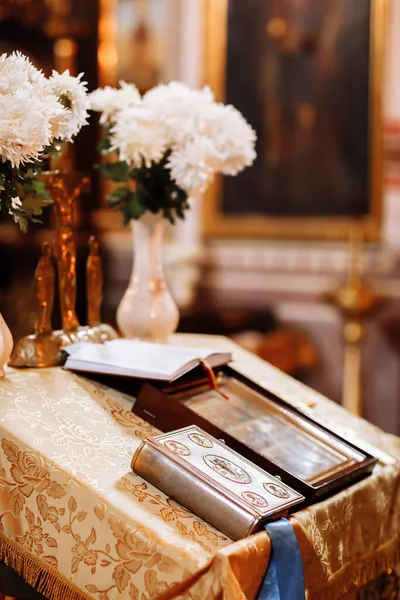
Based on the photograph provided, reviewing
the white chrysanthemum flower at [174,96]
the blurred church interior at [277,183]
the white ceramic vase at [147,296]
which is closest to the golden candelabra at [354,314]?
the blurred church interior at [277,183]

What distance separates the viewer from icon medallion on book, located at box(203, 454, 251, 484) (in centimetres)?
145

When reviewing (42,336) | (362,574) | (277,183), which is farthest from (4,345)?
(277,183)

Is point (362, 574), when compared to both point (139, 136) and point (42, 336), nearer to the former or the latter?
point (42, 336)

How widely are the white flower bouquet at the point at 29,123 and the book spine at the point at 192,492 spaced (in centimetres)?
56

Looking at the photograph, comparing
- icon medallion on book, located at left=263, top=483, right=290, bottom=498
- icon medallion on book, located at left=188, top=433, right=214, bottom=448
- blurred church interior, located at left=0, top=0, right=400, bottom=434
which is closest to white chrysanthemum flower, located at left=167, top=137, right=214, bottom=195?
icon medallion on book, located at left=188, top=433, right=214, bottom=448

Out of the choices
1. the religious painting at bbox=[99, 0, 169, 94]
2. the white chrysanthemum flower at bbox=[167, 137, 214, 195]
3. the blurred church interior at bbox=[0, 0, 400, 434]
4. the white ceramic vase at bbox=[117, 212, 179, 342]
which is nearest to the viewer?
the white chrysanthemum flower at bbox=[167, 137, 214, 195]

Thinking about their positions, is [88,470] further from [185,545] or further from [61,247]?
[61,247]

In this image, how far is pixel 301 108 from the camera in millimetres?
4750

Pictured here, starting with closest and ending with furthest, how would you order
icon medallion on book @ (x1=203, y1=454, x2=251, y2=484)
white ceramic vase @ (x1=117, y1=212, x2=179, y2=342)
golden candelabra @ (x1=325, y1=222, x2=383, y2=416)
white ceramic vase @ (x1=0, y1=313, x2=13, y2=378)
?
icon medallion on book @ (x1=203, y1=454, x2=251, y2=484), white ceramic vase @ (x1=0, y1=313, x2=13, y2=378), white ceramic vase @ (x1=117, y1=212, x2=179, y2=342), golden candelabra @ (x1=325, y1=222, x2=383, y2=416)

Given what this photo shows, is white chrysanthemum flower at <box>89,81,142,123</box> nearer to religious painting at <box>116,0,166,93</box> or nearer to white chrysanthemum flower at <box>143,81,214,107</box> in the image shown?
white chrysanthemum flower at <box>143,81,214,107</box>

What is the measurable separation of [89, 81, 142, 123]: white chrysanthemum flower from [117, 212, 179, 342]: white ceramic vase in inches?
11.9

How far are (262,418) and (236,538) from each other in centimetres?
47

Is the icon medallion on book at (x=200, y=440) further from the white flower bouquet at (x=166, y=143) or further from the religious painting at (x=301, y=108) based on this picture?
the religious painting at (x=301, y=108)

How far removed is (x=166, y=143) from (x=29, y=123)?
603 millimetres
